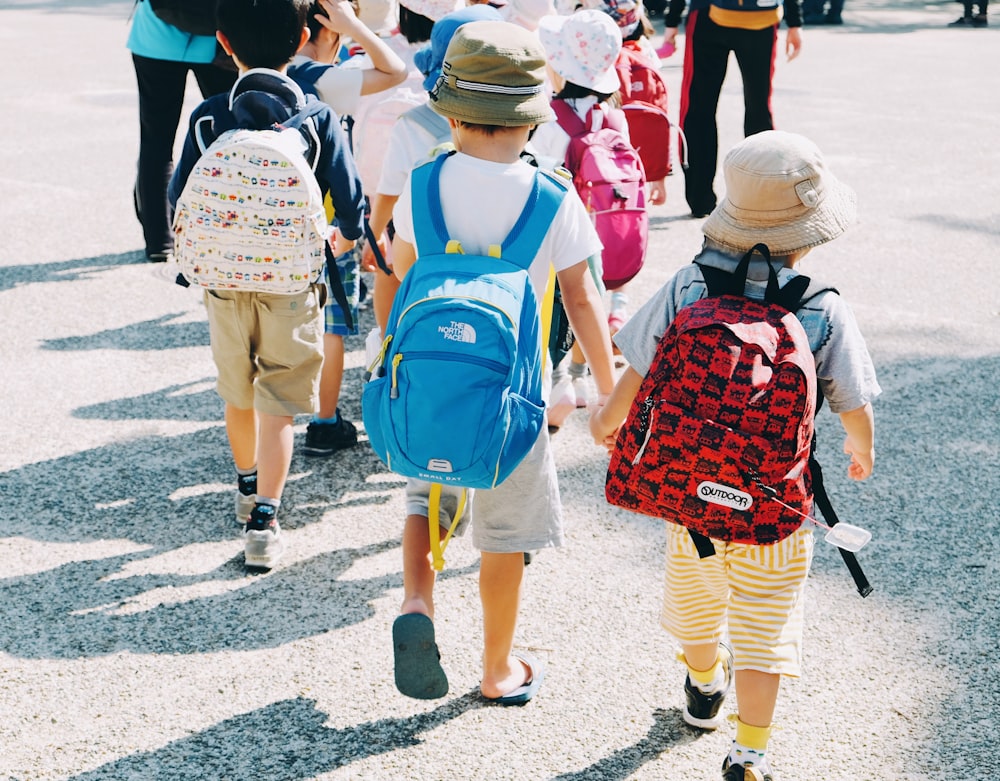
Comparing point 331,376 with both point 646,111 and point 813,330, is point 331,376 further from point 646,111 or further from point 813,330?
point 813,330

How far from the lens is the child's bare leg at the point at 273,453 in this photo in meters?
3.59

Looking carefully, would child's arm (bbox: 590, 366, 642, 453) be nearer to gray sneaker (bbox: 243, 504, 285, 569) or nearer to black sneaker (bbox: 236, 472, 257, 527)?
gray sneaker (bbox: 243, 504, 285, 569)

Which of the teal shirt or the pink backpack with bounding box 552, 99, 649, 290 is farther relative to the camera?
the teal shirt

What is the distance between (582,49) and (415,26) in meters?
0.72

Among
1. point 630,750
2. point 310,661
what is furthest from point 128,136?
point 630,750

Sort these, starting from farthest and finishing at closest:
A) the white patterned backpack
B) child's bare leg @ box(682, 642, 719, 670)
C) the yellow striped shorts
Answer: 1. the white patterned backpack
2. child's bare leg @ box(682, 642, 719, 670)
3. the yellow striped shorts

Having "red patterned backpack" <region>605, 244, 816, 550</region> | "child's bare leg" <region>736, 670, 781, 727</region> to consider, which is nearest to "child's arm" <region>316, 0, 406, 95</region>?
"red patterned backpack" <region>605, 244, 816, 550</region>

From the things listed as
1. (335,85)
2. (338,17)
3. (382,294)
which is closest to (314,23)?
(338,17)

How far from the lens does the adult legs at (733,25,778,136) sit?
23.9 ft

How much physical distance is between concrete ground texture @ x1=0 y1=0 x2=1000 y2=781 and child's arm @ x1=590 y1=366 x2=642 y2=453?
74cm

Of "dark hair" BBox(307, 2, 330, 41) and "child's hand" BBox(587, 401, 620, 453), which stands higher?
"dark hair" BBox(307, 2, 330, 41)

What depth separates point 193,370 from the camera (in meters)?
5.07

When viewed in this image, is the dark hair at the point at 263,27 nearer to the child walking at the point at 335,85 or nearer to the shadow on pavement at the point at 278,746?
the child walking at the point at 335,85

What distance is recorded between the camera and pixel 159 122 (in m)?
6.11
